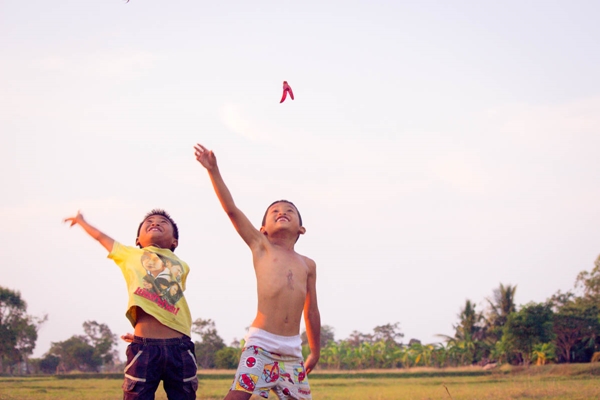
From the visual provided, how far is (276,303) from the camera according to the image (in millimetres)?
4355

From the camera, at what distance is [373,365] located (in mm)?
37812

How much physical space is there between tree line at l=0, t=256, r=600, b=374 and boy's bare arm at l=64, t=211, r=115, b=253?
27.2 metres

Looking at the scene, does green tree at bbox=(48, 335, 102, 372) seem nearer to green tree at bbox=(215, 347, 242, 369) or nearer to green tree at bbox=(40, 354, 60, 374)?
green tree at bbox=(40, 354, 60, 374)

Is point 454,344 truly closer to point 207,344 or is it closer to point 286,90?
point 207,344

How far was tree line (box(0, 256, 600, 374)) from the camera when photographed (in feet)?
103

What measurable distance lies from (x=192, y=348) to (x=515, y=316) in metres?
30.3

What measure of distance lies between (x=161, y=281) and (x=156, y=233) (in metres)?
0.37

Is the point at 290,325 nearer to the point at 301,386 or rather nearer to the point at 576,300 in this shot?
the point at 301,386

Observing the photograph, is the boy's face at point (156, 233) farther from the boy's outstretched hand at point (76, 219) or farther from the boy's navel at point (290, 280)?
the boy's navel at point (290, 280)

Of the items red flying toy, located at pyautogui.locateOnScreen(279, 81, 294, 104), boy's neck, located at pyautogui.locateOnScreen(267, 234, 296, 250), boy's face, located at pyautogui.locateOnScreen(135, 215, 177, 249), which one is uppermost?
red flying toy, located at pyautogui.locateOnScreen(279, 81, 294, 104)

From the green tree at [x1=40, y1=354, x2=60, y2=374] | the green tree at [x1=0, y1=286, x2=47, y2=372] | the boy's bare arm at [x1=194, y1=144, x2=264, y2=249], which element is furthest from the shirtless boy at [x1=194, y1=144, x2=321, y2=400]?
the green tree at [x1=40, y1=354, x2=60, y2=374]

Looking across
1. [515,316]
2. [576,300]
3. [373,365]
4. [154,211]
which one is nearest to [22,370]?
[373,365]

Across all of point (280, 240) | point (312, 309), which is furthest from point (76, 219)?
point (312, 309)

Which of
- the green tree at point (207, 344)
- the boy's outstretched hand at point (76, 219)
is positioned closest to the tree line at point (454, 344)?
the green tree at point (207, 344)
